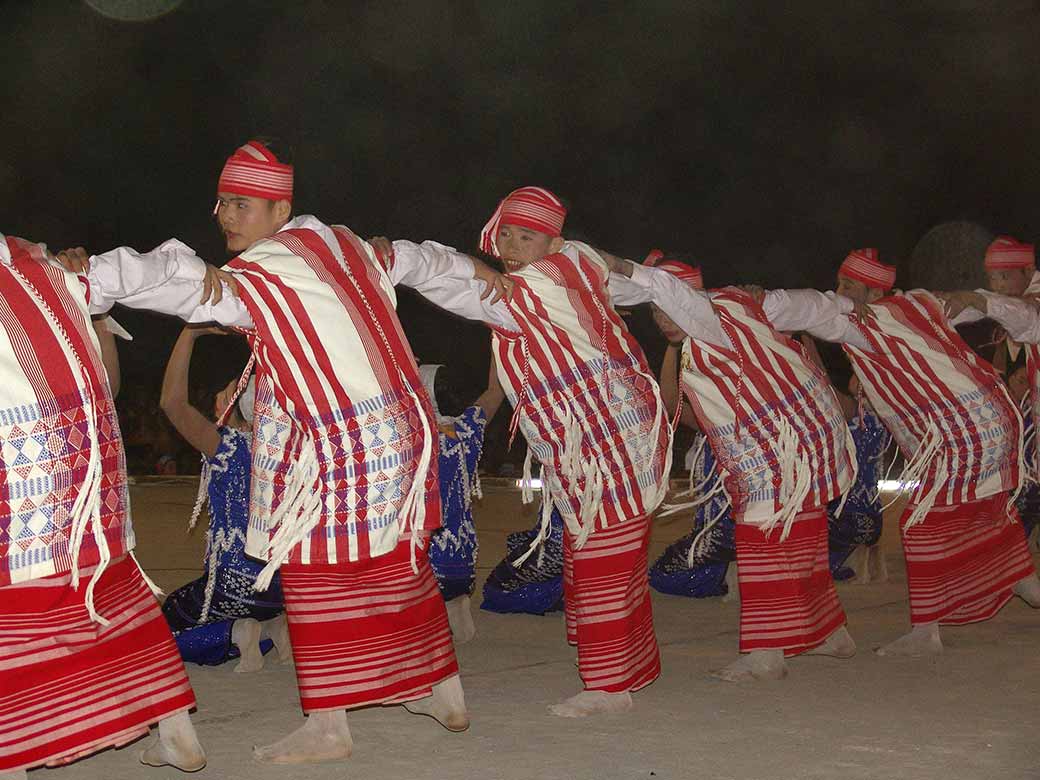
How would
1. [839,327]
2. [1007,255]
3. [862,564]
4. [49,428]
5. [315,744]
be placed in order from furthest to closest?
[862,564], [1007,255], [839,327], [315,744], [49,428]

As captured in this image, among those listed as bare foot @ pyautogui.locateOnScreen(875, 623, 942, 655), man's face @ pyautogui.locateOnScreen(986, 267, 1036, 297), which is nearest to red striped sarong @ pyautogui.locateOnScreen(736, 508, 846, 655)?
bare foot @ pyautogui.locateOnScreen(875, 623, 942, 655)

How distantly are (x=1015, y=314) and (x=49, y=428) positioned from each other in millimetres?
3475

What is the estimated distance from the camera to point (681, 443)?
13.0 metres

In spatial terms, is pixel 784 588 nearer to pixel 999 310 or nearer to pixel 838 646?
pixel 838 646

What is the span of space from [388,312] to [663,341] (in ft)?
32.3

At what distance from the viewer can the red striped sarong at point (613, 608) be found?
12.2ft

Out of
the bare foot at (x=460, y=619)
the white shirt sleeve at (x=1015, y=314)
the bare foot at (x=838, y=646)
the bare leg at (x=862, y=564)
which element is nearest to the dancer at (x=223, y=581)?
the bare foot at (x=460, y=619)

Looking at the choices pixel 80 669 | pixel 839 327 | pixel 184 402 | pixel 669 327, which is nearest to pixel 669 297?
pixel 669 327

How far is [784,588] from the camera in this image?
418 cm

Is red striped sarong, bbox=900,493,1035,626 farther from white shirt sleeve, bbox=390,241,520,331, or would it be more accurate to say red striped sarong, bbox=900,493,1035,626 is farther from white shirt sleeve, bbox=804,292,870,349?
white shirt sleeve, bbox=390,241,520,331

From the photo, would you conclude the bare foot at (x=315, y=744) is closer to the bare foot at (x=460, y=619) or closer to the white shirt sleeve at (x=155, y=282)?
the white shirt sleeve at (x=155, y=282)

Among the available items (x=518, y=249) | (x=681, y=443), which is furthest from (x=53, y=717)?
(x=681, y=443)

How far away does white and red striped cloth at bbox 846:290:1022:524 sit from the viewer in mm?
4602

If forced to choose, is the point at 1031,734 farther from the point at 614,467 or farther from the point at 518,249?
the point at 518,249
